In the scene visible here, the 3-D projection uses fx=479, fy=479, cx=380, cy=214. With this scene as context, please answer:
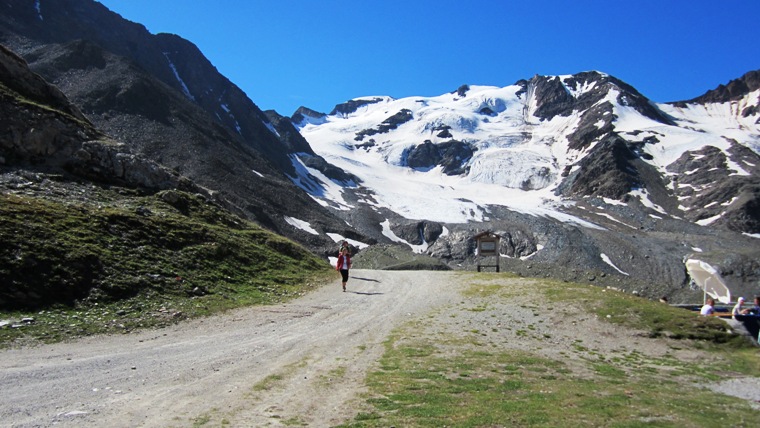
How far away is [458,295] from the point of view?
26797 mm

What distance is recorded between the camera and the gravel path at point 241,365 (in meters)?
8.30

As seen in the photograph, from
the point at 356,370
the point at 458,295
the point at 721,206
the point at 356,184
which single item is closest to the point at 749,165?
the point at 721,206

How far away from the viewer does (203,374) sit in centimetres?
1082

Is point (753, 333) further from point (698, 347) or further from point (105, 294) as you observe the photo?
point (105, 294)

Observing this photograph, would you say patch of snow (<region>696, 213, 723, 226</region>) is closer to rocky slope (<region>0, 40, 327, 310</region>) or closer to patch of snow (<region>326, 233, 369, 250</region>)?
patch of snow (<region>326, 233, 369, 250</region>)

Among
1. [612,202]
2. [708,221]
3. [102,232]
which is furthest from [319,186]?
[102,232]

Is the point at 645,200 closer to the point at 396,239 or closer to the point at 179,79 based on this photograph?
the point at 396,239

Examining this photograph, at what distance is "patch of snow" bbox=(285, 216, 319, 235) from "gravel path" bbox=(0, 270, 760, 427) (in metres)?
A: 68.6

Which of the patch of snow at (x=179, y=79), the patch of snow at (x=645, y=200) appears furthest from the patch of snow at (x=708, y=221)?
the patch of snow at (x=179, y=79)

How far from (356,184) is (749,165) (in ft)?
→ 478

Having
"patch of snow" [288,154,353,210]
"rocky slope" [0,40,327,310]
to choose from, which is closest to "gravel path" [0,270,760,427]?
"rocky slope" [0,40,327,310]

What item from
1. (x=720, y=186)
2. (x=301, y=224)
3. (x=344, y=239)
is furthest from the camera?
(x=720, y=186)

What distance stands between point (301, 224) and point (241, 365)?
8164 centimetres

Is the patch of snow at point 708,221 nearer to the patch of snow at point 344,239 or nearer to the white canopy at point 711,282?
the patch of snow at point 344,239
